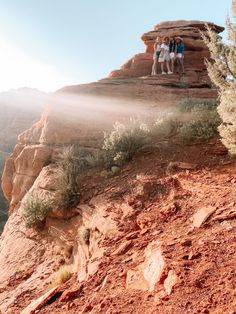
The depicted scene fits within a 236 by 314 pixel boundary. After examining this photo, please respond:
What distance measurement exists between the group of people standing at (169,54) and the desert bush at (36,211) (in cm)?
992

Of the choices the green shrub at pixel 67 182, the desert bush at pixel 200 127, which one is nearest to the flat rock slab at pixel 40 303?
the green shrub at pixel 67 182

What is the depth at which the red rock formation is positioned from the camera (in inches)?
661

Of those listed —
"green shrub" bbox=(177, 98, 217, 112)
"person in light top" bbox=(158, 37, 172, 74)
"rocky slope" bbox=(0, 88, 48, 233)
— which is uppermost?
"person in light top" bbox=(158, 37, 172, 74)

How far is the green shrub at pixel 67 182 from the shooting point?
8109 millimetres

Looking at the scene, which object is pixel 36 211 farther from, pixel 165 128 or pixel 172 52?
pixel 172 52

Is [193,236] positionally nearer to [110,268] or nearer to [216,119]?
[110,268]

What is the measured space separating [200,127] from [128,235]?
3.98 m

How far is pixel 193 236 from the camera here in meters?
4.80

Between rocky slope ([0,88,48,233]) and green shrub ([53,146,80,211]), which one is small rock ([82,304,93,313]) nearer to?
green shrub ([53,146,80,211])

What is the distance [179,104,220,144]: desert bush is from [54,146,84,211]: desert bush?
3012mm

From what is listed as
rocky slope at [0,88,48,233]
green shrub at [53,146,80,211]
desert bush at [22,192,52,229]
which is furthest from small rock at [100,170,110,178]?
rocky slope at [0,88,48,233]

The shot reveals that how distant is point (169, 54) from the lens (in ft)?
53.3

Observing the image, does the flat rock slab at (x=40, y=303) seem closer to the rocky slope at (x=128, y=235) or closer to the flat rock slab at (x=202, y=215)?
the rocky slope at (x=128, y=235)

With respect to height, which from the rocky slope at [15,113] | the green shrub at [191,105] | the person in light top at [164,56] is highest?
the person in light top at [164,56]
